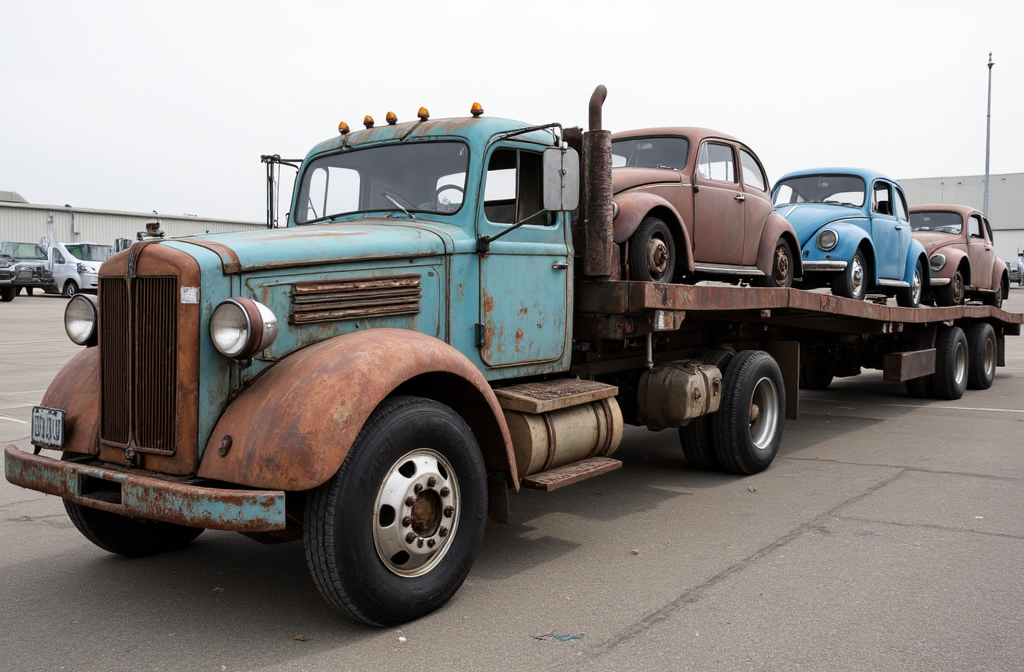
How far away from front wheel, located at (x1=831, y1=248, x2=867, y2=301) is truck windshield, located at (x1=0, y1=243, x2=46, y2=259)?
29334 mm

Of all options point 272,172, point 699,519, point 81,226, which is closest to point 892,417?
point 699,519

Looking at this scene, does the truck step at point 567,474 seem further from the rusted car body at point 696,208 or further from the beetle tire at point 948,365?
the beetle tire at point 948,365

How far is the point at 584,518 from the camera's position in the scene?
5633 mm

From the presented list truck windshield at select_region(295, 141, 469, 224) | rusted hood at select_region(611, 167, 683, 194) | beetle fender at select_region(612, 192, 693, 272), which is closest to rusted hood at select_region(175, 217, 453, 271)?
truck windshield at select_region(295, 141, 469, 224)

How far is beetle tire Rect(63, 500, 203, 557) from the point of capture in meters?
4.57

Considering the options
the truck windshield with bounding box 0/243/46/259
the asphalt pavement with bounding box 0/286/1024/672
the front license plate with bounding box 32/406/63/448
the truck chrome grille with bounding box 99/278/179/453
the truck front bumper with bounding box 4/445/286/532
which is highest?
the truck windshield with bounding box 0/243/46/259

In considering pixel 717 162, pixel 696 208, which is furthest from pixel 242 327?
pixel 717 162

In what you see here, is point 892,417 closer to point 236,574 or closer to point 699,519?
point 699,519

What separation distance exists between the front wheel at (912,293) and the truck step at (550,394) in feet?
22.0

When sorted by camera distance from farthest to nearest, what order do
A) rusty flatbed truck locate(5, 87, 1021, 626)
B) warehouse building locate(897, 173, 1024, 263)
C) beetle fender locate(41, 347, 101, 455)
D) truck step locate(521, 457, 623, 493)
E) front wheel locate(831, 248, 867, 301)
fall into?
warehouse building locate(897, 173, 1024, 263) < front wheel locate(831, 248, 867, 301) < truck step locate(521, 457, 623, 493) < beetle fender locate(41, 347, 101, 455) < rusty flatbed truck locate(5, 87, 1021, 626)

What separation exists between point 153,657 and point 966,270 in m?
12.4

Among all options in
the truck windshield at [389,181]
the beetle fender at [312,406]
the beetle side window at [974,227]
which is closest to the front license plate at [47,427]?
the beetle fender at [312,406]

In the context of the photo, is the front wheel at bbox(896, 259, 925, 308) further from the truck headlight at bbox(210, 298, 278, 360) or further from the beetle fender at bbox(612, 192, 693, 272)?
the truck headlight at bbox(210, 298, 278, 360)

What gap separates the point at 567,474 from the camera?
4902mm
